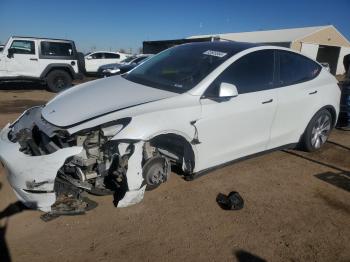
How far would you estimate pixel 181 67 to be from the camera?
426cm

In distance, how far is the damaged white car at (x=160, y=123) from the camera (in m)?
3.19

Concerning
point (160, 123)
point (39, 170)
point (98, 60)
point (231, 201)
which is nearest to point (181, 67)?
point (160, 123)

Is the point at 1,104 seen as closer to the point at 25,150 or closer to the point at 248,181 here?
the point at 25,150

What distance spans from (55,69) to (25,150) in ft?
33.9

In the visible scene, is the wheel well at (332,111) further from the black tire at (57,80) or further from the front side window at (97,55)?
the front side window at (97,55)

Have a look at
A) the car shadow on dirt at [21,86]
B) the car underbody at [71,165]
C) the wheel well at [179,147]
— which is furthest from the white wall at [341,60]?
the car underbody at [71,165]

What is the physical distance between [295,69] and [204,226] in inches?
109

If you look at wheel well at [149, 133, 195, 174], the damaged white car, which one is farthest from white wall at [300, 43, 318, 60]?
wheel well at [149, 133, 195, 174]

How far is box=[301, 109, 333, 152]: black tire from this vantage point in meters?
5.16

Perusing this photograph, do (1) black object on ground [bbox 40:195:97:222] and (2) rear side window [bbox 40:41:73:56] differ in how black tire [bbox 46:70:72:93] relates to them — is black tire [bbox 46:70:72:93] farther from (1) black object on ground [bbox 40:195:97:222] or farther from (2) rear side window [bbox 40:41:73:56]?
(1) black object on ground [bbox 40:195:97:222]

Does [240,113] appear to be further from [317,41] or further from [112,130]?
[317,41]

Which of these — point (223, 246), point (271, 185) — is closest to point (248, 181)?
point (271, 185)

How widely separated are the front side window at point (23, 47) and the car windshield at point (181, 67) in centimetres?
894

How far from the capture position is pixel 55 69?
12750mm
